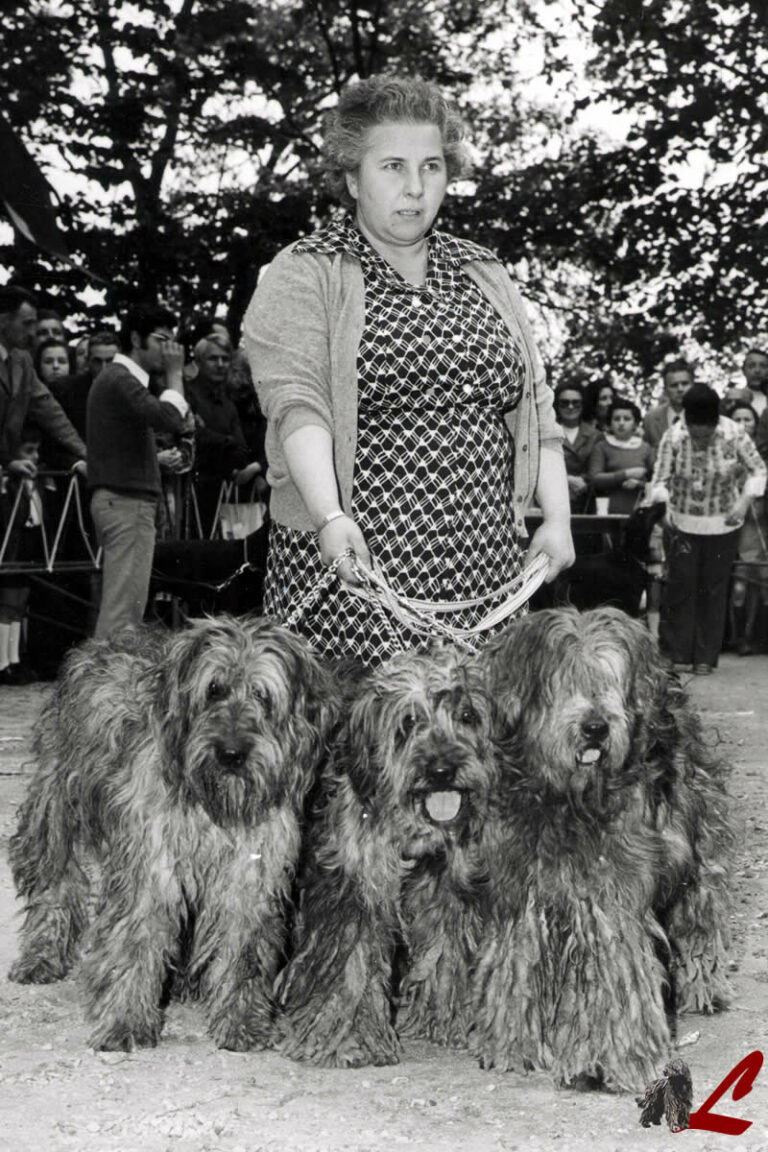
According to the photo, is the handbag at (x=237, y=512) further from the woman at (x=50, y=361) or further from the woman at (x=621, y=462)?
the woman at (x=621, y=462)

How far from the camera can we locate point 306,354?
4176 mm

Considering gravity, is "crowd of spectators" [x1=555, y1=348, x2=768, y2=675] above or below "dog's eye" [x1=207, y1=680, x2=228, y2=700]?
above

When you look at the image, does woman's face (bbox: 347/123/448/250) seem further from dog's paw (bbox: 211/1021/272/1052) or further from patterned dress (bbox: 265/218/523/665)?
dog's paw (bbox: 211/1021/272/1052)

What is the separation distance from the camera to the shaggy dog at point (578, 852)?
3631mm

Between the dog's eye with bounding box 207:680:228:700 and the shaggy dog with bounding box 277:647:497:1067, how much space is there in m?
0.29

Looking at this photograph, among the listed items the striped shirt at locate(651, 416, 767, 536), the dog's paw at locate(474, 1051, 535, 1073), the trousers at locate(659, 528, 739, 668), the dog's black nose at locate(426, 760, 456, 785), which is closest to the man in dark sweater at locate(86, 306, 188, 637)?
the striped shirt at locate(651, 416, 767, 536)

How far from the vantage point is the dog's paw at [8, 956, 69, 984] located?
470 centimetres

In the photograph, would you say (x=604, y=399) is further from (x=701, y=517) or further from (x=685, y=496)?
(x=701, y=517)

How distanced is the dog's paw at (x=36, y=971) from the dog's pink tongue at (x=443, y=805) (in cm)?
154

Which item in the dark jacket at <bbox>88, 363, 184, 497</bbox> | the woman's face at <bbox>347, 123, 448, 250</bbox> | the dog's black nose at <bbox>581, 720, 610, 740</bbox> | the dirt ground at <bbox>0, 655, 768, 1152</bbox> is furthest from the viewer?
the dark jacket at <bbox>88, 363, 184, 497</bbox>

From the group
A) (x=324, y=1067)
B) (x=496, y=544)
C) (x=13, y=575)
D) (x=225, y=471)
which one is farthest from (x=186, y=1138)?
(x=225, y=471)

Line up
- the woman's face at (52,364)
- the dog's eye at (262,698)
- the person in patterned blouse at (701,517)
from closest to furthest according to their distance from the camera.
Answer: the dog's eye at (262,698) → the woman's face at (52,364) → the person in patterned blouse at (701,517)

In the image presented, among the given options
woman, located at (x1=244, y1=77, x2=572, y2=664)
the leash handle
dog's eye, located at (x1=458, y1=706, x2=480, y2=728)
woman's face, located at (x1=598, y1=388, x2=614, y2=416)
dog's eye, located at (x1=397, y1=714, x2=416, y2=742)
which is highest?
woman's face, located at (x1=598, y1=388, x2=614, y2=416)

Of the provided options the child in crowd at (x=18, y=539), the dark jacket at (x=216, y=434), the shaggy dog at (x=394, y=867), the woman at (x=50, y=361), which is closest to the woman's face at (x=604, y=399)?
the dark jacket at (x=216, y=434)
